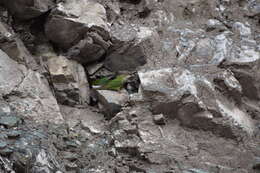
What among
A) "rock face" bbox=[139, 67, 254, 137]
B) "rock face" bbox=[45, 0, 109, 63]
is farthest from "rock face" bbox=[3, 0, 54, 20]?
"rock face" bbox=[139, 67, 254, 137]

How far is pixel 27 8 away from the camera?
4.23 meters

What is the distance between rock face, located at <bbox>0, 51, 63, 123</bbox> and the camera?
345cm

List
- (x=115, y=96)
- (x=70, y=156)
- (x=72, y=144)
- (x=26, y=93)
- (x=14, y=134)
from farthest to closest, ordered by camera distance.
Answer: (x=115, y=96)
(x=26, y=93)
(x=72, y=144)
(x=70, y=156)
(x=14, y=134)

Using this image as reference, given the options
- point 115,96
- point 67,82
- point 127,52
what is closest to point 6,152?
point 67,82

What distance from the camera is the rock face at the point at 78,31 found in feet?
14.1

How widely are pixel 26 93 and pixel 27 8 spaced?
50.3 inches

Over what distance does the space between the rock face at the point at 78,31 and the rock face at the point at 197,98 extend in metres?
0.75

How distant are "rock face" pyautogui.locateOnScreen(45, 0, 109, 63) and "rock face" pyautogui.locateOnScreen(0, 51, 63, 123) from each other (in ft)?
2.32

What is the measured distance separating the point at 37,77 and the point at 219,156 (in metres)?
2.31

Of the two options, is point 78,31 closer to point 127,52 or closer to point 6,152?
point 127,52

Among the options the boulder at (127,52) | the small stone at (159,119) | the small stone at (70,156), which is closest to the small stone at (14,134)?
the small stone at (70,156)

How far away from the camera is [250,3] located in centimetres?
542

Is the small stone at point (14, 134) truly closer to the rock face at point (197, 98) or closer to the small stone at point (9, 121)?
the small stone at point (9, 121)

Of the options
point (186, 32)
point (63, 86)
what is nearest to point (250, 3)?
point (186, 32)
